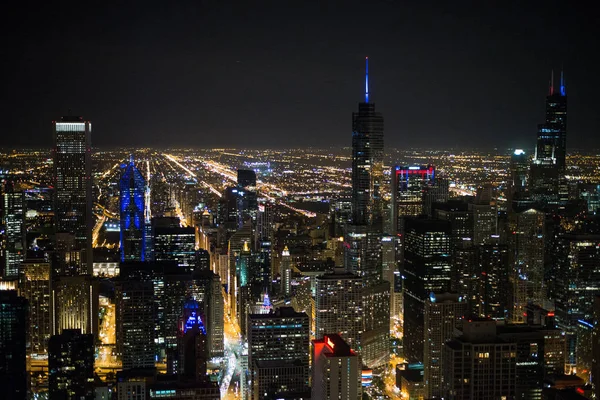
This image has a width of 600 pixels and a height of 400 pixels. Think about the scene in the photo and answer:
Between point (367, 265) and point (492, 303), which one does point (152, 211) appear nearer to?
point (367, 265)

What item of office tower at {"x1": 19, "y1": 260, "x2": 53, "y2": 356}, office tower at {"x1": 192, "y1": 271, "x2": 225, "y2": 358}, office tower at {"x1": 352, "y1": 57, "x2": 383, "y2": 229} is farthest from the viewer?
office tower at {"x1": 352, "y1": 57, "x2": 383, "y2": 229}

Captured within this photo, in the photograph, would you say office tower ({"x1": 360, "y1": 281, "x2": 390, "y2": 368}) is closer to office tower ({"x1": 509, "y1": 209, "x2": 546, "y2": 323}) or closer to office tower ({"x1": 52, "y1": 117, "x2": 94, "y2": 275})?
office tower ({"x1": 509, "y1": 209, "x2": 546, "y2": 323})

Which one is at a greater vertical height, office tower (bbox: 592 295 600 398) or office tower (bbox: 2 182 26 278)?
office tower (bbox: 2 182 26 278)

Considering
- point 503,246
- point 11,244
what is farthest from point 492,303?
point 11,244

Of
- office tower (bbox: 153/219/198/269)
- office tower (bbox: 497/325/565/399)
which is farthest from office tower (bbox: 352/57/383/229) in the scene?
office tower (bbox: 497/325/565/399)

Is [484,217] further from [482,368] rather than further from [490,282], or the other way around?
[482,368]

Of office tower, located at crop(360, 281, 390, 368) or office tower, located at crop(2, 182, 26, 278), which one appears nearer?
office tower, located at crop(2, 182, 26, 278)

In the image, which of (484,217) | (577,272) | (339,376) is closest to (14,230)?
(339,376)
